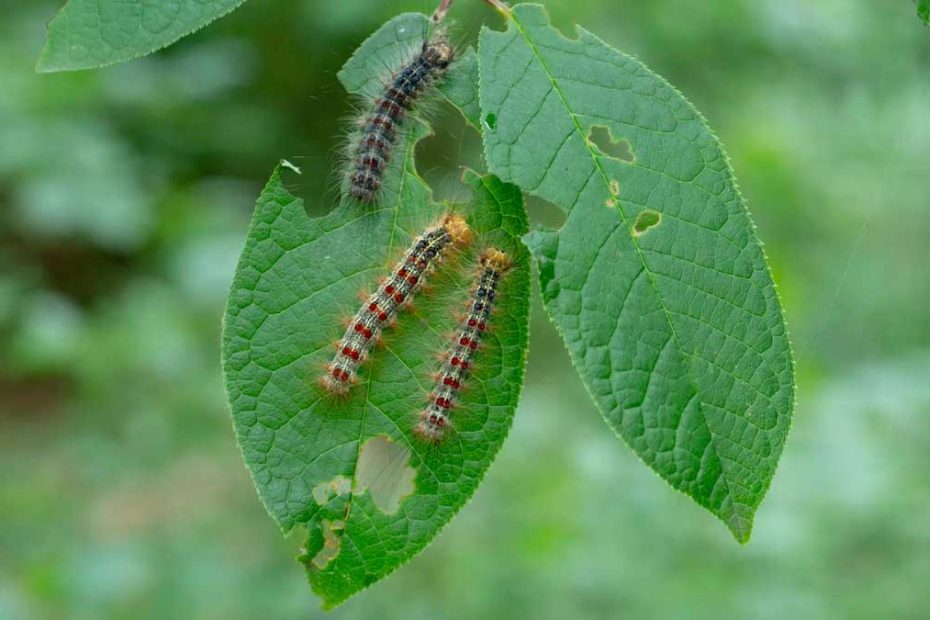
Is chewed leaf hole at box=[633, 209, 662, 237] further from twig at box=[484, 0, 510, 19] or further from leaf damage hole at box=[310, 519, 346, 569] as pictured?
leaf damage hole at box=[310, 519, 346, 569]

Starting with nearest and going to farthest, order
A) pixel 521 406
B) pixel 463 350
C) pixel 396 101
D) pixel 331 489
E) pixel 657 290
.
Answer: pixel 657 290 → pixel 331 489 → pixel 463 350 → pixel 396 101 → pixel 521 406

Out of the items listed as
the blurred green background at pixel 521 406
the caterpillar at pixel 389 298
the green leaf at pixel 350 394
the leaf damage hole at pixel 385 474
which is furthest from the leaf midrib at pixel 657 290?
the blurred green background at pixel 521 406

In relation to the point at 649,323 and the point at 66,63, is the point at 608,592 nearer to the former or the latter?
the point at 649,323

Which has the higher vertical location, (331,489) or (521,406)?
Result: (521,406)

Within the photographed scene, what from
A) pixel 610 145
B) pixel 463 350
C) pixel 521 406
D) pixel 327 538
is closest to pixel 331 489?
pixel 327 538

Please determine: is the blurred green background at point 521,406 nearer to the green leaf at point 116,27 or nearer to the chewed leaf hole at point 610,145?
the chewed leaf hole at point 610,145

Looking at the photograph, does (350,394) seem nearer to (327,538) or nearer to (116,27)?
(327,538)
